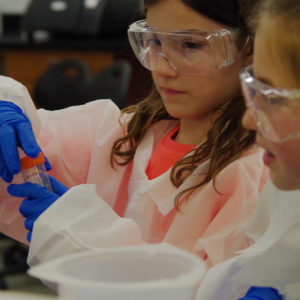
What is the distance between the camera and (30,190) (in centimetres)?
120

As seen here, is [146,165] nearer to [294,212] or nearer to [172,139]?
[172,139]

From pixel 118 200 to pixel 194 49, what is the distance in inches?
16.8

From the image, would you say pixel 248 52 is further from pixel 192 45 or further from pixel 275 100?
pixel 275 100

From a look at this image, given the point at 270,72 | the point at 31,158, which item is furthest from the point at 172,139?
the point at 270,72

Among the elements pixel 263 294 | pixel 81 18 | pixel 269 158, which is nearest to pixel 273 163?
pixel 269 158

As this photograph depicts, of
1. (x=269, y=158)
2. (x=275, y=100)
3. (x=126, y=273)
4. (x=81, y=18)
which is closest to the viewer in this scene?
(x=126, y=273)

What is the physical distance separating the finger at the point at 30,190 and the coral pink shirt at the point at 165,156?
27 centimetres

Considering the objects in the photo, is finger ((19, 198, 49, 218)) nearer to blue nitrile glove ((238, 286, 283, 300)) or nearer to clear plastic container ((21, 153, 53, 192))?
clear plastic container ((21, 153, 53, 192))

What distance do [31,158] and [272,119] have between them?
550 millimetres

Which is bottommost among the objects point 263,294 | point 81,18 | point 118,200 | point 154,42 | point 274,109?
point 81,18

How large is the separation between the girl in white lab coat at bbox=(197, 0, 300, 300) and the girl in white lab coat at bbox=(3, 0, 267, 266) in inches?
3.7

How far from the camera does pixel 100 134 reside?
1.47m

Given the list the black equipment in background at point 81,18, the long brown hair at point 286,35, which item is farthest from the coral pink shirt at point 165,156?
the black equipment in background at point 81,18

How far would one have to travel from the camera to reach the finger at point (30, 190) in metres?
1.19
